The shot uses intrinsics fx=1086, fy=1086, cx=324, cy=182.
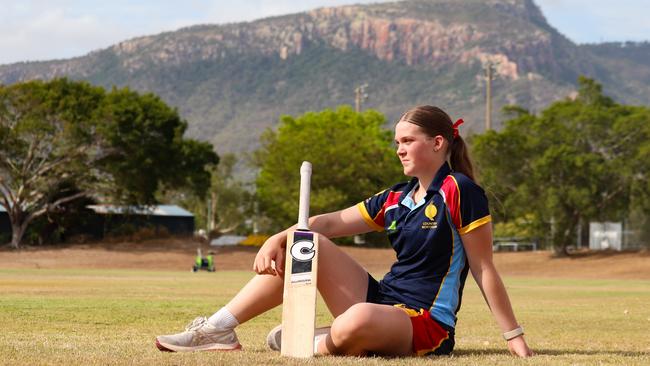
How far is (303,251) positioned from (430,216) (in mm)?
888

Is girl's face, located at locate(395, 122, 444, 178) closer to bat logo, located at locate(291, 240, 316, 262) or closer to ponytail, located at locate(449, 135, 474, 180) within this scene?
ponytail, located at locate(449, 135, 474, 180)

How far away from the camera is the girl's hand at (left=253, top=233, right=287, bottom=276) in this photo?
23.6 ft

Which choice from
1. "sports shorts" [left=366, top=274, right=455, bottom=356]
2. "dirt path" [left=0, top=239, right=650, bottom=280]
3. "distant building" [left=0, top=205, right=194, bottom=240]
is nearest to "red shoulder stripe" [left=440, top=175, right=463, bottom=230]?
"sports shorts" [left=366, top=274, right=455, bottom=356]

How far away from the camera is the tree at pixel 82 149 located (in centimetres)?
5838

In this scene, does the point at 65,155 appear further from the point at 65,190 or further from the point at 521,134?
the point at 521,134

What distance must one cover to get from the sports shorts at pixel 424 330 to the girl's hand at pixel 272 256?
0.73m

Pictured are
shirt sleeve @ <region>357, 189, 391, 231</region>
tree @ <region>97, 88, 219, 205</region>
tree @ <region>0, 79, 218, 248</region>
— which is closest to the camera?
shirt sleeve @ <region>357, 189, 391, 231</region>

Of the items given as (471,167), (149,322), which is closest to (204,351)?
(471,167)

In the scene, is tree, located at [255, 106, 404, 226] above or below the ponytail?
below

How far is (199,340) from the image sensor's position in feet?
25.1

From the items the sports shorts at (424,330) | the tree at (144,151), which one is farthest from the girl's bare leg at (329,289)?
the tree at (144,151)

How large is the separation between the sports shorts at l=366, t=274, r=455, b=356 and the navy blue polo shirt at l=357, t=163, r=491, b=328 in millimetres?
45

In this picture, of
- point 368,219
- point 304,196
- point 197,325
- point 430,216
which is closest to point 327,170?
point 368,219

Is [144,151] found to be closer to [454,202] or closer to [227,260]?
[227,260]
